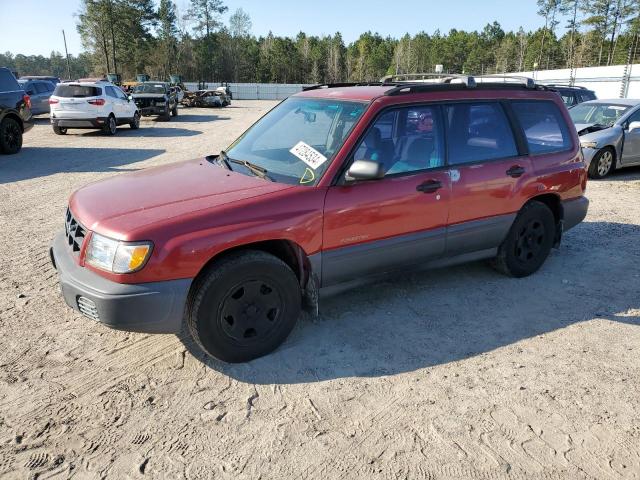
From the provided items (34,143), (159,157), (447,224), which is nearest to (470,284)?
(447,224)

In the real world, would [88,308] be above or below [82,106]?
below

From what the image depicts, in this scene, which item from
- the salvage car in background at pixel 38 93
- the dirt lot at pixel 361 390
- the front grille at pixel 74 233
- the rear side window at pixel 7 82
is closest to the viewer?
the dirt lot at pixel 361 390

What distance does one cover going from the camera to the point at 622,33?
210 feet

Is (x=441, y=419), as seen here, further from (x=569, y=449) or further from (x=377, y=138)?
(x=377, y=138)

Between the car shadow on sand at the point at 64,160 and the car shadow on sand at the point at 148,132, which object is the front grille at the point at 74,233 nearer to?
the car shadow on sand at the point at 64,160

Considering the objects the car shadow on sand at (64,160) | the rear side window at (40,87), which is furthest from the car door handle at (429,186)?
the rear side window at (40,87)

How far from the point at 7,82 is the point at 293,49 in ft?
324

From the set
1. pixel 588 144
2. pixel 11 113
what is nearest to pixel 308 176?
pixel 588 144

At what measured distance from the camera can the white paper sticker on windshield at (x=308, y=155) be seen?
361 centimetres

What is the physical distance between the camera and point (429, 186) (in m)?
3.98

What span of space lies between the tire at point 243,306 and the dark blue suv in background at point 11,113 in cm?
1093

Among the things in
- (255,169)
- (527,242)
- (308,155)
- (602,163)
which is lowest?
(602,163)

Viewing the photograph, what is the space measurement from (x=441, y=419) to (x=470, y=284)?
2.13 metres

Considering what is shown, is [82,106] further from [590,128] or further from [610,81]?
[610,81]
